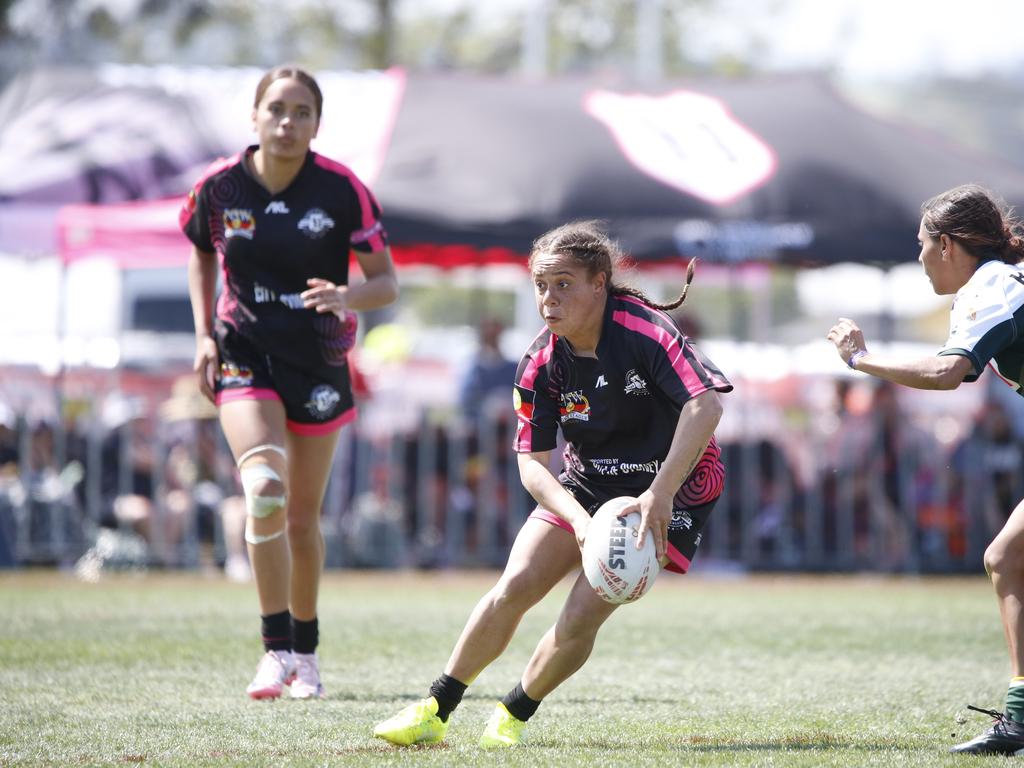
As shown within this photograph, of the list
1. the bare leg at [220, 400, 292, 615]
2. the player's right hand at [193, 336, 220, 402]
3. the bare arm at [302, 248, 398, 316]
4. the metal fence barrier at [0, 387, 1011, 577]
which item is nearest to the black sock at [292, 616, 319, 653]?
the bare leg at [220, 400, 292, 615]

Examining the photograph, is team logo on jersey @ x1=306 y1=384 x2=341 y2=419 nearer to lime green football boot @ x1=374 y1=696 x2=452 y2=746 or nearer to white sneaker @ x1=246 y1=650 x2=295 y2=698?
white sneaker @ x1=246 y1=650 x2=295 y2=698

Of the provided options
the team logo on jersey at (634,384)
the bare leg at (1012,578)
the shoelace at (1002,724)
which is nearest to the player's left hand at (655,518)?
the team logo on jersey at (634,384)

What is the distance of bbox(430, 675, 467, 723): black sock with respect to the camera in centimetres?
455

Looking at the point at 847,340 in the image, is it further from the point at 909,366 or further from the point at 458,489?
the point at 458,489

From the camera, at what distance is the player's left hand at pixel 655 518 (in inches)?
167

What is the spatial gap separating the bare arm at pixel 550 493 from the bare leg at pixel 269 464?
55.0 inches

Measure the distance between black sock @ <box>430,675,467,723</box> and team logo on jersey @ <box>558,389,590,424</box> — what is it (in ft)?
3.00

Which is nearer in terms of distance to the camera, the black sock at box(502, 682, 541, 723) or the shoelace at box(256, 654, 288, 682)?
the black sock at box(502, 682, 541, 723)

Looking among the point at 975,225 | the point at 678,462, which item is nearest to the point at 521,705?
the point at 678,462

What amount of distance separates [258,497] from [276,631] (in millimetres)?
558

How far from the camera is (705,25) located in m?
31.3

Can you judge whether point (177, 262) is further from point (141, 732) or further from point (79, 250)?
point (141, 732)

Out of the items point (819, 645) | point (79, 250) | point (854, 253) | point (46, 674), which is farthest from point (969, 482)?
point (46, 674)

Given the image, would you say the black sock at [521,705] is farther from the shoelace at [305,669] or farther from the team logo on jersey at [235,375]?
the team logo on jersey at [235,375]
